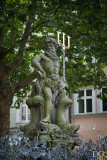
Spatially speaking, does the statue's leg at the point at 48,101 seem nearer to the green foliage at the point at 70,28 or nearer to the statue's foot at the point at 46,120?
the statue's foot at the point at 46,120

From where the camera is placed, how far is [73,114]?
91.4 ft

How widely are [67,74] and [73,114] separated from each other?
10369mm

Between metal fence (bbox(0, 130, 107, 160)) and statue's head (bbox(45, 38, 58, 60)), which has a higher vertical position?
statue's head (bbox(45, 38, 58, 60))

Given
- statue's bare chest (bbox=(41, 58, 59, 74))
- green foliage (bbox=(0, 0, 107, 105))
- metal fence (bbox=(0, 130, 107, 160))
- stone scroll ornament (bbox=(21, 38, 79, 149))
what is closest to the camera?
metal fence (bbox=(0, 130, 107, 160))

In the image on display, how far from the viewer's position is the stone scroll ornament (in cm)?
919

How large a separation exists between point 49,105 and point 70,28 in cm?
707

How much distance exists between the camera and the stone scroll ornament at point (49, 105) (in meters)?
9.19

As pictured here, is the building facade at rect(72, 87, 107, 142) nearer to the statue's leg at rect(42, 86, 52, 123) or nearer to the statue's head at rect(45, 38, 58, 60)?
the statue's head at rect(45, 38, 58, 60)

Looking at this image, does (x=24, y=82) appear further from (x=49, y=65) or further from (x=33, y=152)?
(x=33, y=152)

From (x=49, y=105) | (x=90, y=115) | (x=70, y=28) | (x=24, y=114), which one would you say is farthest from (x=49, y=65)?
(x=24, y=114)

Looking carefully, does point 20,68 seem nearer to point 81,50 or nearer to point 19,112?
point 81,50

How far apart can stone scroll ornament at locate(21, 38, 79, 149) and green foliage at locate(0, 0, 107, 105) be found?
1654 millimetres

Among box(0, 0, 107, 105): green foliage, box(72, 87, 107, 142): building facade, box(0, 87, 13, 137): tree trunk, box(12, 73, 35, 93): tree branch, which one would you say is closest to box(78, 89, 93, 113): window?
box(72, 87, 107, 142): building facade

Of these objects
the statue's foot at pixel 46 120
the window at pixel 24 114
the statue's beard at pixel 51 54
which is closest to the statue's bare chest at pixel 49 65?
the statue's beard at pixel 51 54
